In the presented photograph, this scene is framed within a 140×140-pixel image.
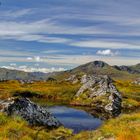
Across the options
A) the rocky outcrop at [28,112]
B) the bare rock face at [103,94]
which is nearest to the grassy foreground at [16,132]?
the rocky outcrop at [28,112]

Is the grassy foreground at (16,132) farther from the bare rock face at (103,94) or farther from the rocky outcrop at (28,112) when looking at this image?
the bare rock face at (103,94)

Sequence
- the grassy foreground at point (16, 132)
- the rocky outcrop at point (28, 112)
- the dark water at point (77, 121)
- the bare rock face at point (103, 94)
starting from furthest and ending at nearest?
1. the bare rock face at point (103, 94)
2. the dark water at point (77, 121)
3. the rocky outcrop at point (28, 112)
4. the grassy foreground at point (16, 132)

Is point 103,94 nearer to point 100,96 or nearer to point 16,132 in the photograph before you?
point 100,96

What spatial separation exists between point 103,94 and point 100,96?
1216 millimetres

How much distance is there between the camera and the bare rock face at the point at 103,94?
→ 10626 centimetres

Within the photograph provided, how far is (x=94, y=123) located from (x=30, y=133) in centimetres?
4173

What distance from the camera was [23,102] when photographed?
42594 millimetres

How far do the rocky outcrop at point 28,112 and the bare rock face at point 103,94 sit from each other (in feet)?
188

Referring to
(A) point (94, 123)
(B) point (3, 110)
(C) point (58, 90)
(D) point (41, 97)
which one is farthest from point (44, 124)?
(C) point (58, 90)

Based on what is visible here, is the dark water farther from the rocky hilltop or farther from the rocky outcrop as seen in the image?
the rocky outcrop

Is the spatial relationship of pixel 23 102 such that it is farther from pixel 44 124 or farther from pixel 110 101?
pixel 110 101

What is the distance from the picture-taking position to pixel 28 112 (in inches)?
1624

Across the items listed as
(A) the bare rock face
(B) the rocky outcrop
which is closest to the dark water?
(A) the bare rock face

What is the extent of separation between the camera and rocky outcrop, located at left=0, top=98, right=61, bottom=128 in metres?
39.5
